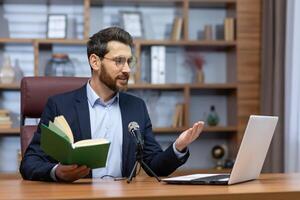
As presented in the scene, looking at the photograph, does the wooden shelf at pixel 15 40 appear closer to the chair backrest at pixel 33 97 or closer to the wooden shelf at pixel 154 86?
the wooden shelf at pixel 154 86

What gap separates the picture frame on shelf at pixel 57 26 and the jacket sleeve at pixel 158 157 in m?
1.97

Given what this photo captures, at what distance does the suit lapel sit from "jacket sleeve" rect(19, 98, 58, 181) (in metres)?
0.10

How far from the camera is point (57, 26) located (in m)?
4.36

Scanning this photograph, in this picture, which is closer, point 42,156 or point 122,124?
point 42,156

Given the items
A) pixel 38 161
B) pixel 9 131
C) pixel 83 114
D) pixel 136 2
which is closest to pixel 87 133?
pixel 83 114

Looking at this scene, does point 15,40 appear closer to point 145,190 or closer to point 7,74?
point 7,74

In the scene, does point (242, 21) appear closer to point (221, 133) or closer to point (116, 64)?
point (221, 133)

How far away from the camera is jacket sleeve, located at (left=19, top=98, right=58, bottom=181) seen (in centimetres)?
205

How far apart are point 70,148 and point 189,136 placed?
475mm

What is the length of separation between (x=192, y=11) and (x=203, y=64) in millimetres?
445

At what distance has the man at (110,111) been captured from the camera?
236 cm

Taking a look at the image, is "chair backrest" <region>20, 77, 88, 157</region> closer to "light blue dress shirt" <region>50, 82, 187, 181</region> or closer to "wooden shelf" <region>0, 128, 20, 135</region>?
"light blue dress shirt" <region>50, 82, 187, 181</region>

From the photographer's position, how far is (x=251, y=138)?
182 cm

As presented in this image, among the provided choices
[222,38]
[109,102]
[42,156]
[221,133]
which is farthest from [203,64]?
[42,156]
